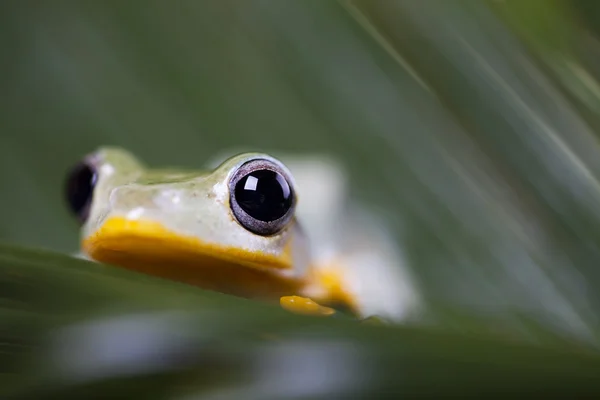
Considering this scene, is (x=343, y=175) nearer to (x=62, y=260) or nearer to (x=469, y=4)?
(x=469, y=4)

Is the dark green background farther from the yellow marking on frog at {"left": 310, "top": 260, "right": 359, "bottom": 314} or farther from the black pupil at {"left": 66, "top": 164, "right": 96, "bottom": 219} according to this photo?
the black pupil at {"left": 66, "top": 164, "right": 96, "bottom": 219}

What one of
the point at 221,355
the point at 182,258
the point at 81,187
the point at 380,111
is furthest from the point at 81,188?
the point at 221,355

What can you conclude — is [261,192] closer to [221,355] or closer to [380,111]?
[380,111]

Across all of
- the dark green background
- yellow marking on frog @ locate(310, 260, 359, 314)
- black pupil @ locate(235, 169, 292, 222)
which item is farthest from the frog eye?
yellow marking on frog @ locate(310, 260, 359, 314)

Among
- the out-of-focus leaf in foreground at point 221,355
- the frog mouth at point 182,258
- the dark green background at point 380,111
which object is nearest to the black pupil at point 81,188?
the frog mouth at point 182,258

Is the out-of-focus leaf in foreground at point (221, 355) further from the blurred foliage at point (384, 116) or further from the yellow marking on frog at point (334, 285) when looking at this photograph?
the yellow marking on frog at point (334, 285)

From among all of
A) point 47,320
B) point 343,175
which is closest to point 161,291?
point 47,320
